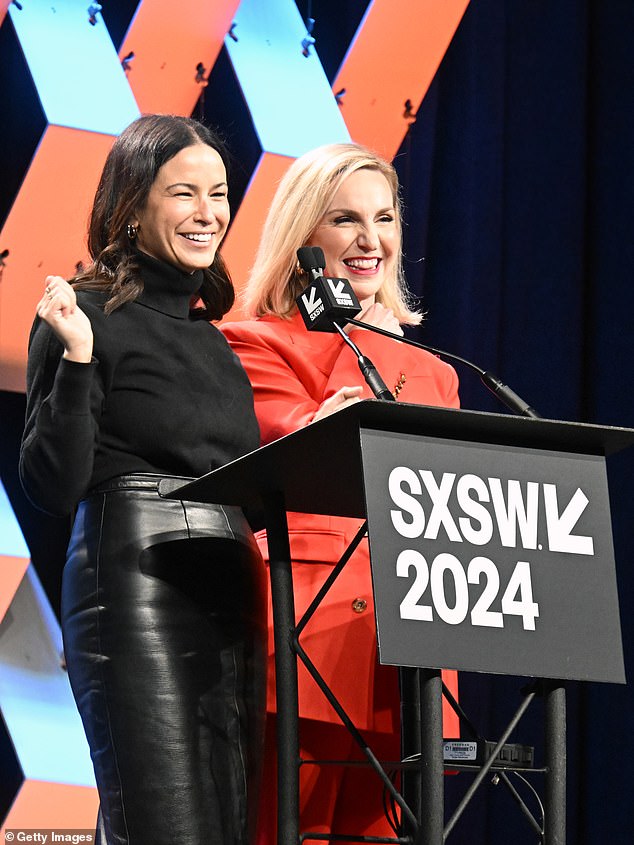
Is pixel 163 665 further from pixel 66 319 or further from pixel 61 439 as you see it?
pixel 66 319

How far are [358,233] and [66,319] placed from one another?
926 mm

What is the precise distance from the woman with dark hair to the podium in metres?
0.08

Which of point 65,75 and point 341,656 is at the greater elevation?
point 65,75

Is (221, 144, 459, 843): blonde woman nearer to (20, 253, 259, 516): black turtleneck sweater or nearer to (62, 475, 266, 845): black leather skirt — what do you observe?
(20, 253, 259, 516): black turtleneck sweater

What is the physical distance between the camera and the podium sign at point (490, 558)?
1.36 m

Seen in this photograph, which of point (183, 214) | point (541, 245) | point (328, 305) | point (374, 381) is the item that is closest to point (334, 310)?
point (328, 305)

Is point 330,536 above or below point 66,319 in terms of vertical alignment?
below

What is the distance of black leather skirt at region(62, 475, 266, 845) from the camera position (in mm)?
1497

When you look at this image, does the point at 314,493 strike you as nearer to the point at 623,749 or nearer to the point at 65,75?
the point at 65,75

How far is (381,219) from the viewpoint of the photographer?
2.37 meters

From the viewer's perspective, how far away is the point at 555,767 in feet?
4.93

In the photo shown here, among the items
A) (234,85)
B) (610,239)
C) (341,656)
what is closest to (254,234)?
(234,85)

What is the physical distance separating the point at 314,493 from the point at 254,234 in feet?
4.67

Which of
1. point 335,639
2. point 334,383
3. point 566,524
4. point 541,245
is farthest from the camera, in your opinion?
point 541,245
